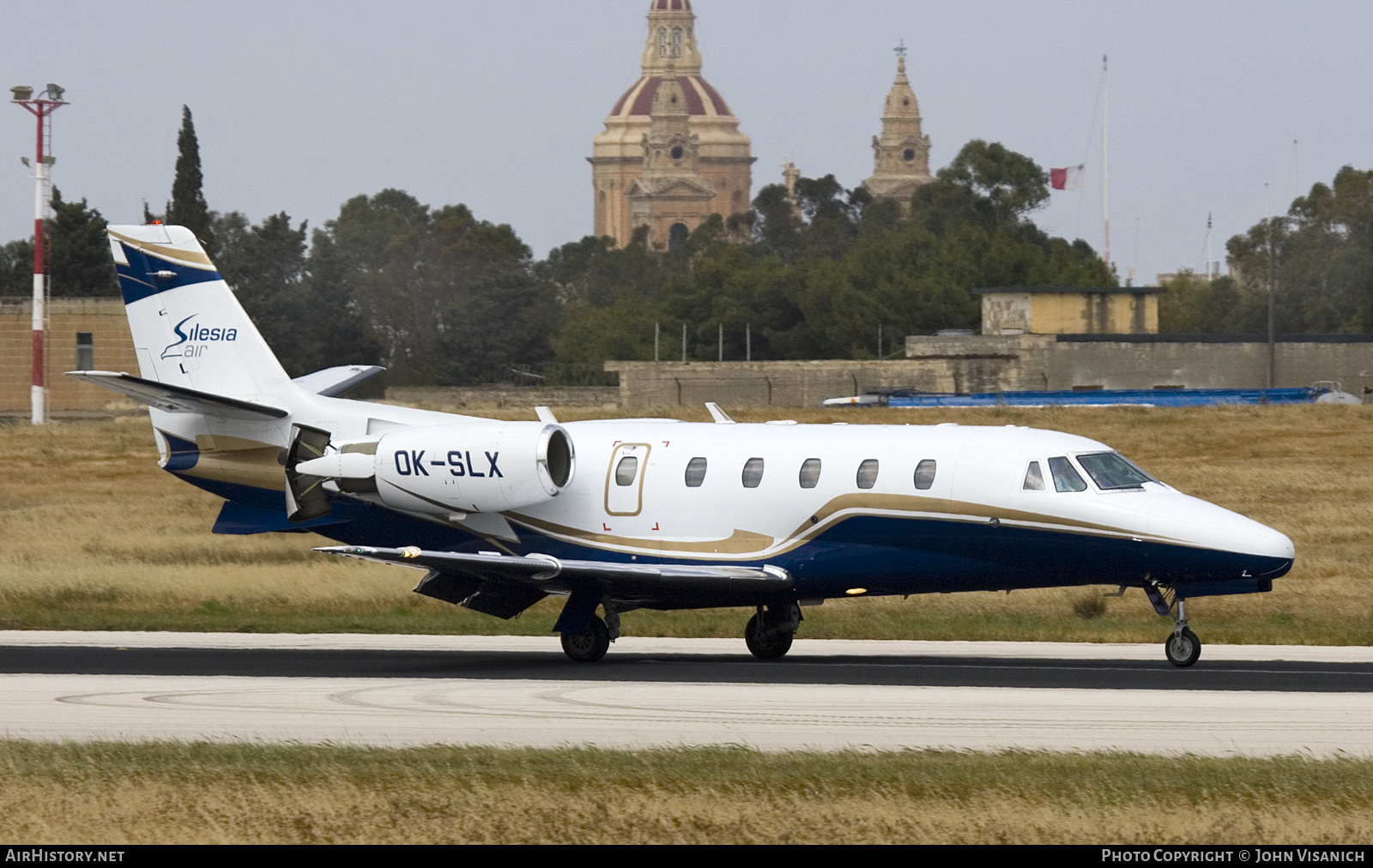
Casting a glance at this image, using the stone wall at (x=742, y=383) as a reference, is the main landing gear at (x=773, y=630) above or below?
below

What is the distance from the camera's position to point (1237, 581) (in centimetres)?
2114

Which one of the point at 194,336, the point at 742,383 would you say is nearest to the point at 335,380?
the point at 194,336

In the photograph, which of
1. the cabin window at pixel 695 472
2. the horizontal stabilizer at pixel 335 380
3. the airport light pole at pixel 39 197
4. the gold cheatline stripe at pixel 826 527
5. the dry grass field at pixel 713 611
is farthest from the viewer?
the airport light pole at pixel 39 197

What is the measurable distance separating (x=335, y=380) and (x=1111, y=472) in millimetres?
11778

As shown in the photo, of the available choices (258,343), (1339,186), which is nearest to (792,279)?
(1339,186)

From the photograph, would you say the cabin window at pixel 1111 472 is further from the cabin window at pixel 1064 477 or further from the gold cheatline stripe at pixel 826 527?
the gold cheatline stripe at pixel 826 527

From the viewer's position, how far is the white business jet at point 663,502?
2158 centimetres

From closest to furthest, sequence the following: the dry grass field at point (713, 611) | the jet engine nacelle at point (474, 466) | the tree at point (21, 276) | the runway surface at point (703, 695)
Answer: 1. the runway surface at point (703, 695)
2. the jet engine nacelle at point (474, 466)
3. the dry grass field at point (713, 611)
4. the tree at point (21, 276)

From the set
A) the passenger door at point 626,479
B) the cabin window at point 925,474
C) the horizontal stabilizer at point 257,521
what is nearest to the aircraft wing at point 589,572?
the passenger door at point 626,479

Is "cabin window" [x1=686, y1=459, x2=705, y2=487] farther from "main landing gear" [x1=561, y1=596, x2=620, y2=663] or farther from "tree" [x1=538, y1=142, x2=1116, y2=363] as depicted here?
"tree" [x1=538, y1=142, x2=1116, y2=363]

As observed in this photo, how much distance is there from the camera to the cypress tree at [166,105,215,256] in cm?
10144

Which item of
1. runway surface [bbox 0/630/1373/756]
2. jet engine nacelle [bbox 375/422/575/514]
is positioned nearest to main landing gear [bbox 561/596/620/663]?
runway surface [bbox 0/630/1373/756]

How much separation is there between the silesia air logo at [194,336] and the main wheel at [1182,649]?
13.6 meters

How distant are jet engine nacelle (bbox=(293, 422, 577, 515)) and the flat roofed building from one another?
7375 centimetres
